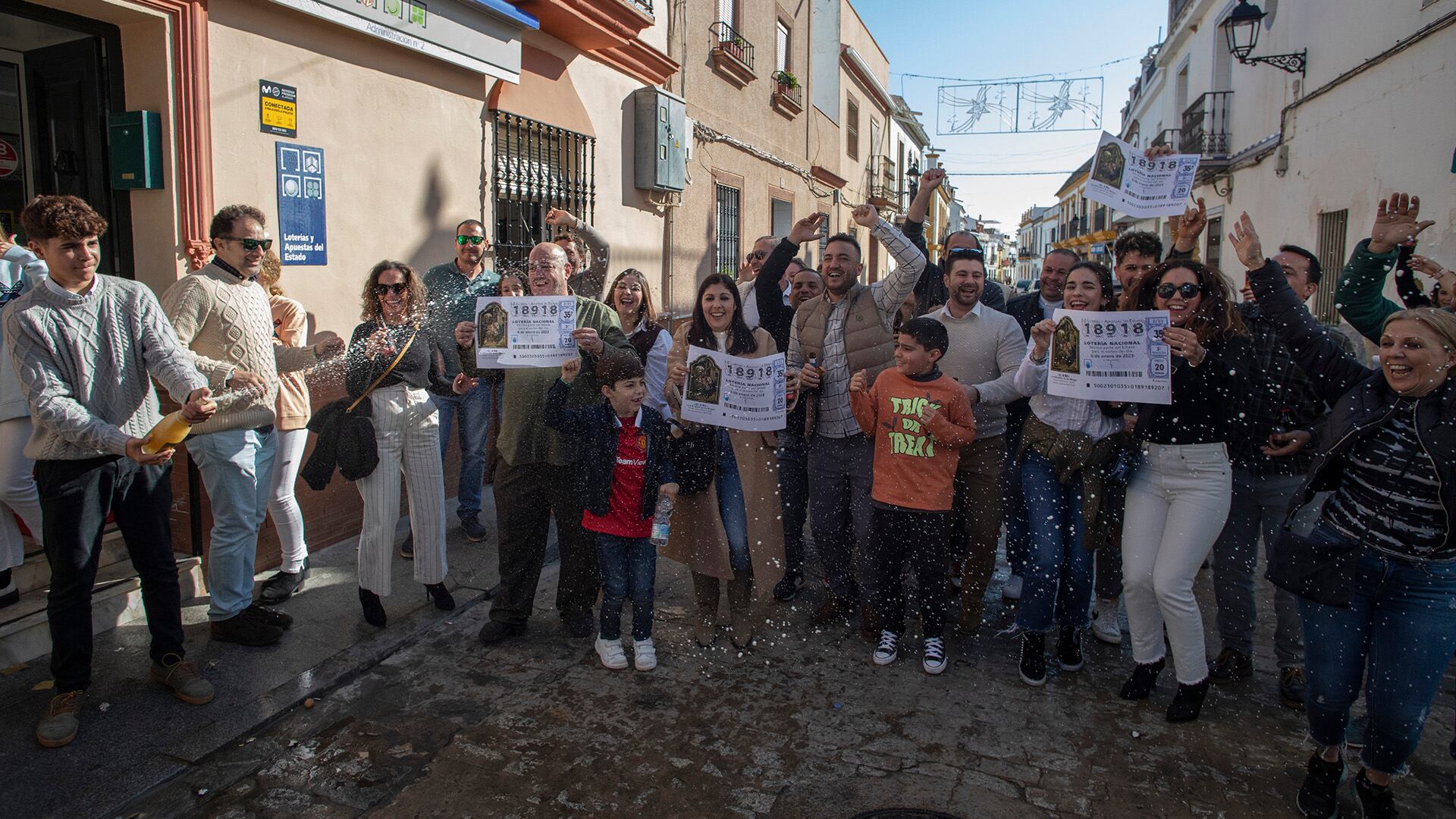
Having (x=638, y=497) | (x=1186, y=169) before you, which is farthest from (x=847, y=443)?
(x=1186, y=169)

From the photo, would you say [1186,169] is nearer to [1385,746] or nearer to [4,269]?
[1385,746]

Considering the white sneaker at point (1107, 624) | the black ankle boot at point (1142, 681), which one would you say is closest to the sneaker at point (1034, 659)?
the black ankle boot at point (1142, 681)

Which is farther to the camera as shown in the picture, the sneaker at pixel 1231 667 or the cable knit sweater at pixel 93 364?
the sneaker at pixel 1231 667

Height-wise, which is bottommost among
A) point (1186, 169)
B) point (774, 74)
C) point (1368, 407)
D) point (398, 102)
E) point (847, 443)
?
point (847, 443)

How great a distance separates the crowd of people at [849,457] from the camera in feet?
9.89

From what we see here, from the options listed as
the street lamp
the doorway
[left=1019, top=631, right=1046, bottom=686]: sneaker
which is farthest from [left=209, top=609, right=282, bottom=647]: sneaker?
the street lamp

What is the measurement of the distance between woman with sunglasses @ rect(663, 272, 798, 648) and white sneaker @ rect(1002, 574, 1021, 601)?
5.00 feet

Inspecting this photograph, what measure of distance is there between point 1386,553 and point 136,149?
19.4 ft

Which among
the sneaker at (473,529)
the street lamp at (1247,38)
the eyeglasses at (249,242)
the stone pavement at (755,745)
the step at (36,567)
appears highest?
the street lamp at (1247,38)

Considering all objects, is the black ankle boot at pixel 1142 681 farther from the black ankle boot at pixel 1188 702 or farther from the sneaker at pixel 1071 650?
the sneaker at pixel 1071 650

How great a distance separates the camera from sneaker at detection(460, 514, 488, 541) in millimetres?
5930

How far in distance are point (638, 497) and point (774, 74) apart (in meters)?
11.1

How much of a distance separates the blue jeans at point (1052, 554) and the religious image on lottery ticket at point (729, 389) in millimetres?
1261

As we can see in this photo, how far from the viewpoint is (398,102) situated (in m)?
6.30
